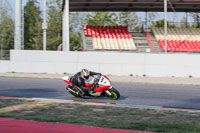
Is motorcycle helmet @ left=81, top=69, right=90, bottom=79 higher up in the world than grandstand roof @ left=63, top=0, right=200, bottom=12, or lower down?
lower down

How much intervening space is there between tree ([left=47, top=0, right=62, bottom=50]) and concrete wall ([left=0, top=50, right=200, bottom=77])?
25271 mm

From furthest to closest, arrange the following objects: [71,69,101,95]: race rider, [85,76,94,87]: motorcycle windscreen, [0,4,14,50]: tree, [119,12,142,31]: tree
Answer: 1. [119,12,142,31]: tree
2. [0,4,14,50]: tree
3. [85,76,94,87]: motorcycle windscreen
4. [71,69,101,95]: race rider

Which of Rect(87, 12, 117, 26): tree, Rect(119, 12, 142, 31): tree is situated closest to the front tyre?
Rect(119, 12, 142, 31): tree

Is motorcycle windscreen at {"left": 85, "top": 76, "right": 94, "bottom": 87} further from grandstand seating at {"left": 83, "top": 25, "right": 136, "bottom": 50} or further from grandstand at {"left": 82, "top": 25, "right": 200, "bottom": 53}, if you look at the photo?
grandstand seating at {"left": 83, "top": 25, "right": 136, "bottom": 50}

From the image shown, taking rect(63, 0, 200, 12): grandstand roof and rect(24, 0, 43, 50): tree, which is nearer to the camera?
rect(63, 0, 200, 12): grandstand roof

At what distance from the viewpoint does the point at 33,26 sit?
5322cm

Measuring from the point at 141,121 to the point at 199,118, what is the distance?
5.45 feet

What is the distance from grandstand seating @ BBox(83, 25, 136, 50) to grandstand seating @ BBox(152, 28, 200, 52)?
345cm

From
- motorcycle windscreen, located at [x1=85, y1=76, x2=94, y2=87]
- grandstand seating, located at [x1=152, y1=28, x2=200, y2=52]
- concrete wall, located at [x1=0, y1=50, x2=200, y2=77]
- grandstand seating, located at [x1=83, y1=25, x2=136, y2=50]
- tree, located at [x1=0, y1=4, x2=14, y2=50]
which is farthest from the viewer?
grandstand seating, located at [x1=152, y1=28, x2=200, y2=52]

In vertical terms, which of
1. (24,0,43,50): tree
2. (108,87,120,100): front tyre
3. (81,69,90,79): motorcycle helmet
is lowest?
(108,87,120,100): front tyre

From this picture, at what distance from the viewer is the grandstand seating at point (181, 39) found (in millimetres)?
33219

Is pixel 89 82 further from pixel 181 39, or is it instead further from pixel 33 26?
pixel 33 26

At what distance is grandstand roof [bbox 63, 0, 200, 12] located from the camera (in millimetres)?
35469

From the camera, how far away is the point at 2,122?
7820mm
